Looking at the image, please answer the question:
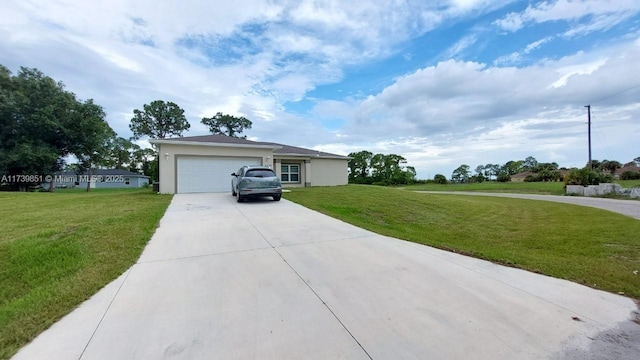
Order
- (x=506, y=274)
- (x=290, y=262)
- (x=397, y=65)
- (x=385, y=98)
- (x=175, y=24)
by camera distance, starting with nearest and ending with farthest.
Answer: (x=506, y=274) < (x=290, y=262) < (x=175, y=24) < (x=397, y=65) < (x=385, y=98)

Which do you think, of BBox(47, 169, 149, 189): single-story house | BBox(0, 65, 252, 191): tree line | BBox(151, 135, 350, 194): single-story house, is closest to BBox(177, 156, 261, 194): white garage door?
BBox(151, 135, 350, 194): single-story house

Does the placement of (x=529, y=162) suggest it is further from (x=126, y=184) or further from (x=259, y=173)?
(x=126, y=184)

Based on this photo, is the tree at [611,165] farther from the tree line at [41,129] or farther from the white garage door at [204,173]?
the tree line at [41,129]

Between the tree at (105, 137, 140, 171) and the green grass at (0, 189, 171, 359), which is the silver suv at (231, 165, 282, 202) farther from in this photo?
the tree at (105, 137, 140, 171)

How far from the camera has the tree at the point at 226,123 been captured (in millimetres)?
41656

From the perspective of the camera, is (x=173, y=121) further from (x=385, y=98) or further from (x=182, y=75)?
(x=385, y=98)

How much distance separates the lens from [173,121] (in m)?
40.3

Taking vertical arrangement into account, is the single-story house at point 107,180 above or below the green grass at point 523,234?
above

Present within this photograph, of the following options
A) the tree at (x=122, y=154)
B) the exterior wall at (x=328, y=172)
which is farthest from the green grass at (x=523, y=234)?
the tree at (x=122, y=154)

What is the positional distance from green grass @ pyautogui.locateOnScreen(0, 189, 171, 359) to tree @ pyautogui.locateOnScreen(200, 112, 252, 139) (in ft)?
121

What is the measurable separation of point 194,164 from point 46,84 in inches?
837

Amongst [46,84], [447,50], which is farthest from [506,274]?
[46,84]

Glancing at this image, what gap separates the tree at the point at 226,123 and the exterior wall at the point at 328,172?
2539 cm

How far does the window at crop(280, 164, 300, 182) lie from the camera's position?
64.2 ft
